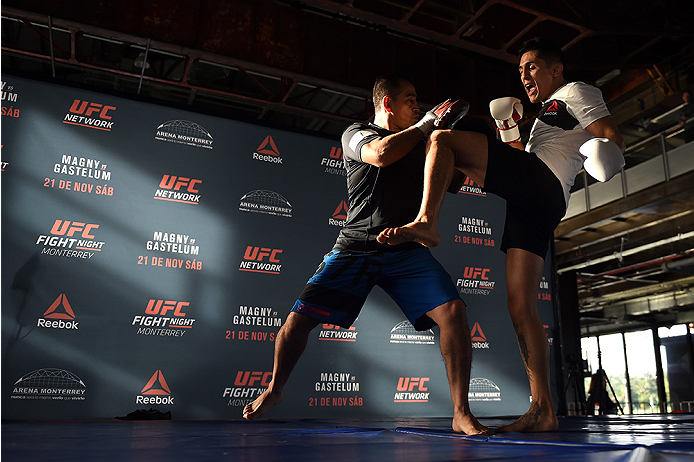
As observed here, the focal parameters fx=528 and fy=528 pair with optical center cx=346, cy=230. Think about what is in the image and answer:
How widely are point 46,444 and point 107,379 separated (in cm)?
244

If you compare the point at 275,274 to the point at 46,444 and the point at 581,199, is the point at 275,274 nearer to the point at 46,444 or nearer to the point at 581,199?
the point at 46,444

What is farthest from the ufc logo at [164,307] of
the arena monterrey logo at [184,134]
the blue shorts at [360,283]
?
the blue shorts at [360,283]

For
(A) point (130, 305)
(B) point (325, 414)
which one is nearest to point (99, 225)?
(A) point (130, 305)

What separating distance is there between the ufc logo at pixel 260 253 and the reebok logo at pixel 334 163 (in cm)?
91

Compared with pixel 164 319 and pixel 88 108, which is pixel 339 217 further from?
pixel 88 108

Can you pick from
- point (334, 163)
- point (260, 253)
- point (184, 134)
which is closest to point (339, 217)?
point (334, 163)

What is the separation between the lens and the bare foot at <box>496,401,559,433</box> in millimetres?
1762

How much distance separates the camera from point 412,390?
4352 mm

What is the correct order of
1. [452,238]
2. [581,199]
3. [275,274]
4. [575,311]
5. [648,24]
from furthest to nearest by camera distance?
[575,311], [581,199], [648,24], [452,238], [275,274]

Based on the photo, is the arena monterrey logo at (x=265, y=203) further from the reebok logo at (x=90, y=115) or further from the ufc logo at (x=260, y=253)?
the reebok logo at (x=90, y=115)

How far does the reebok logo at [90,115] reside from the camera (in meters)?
4.00

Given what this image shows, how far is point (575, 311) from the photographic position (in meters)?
11.2

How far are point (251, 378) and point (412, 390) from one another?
52.7 inches

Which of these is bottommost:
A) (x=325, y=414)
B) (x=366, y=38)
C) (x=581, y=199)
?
(x=325, y=414)
